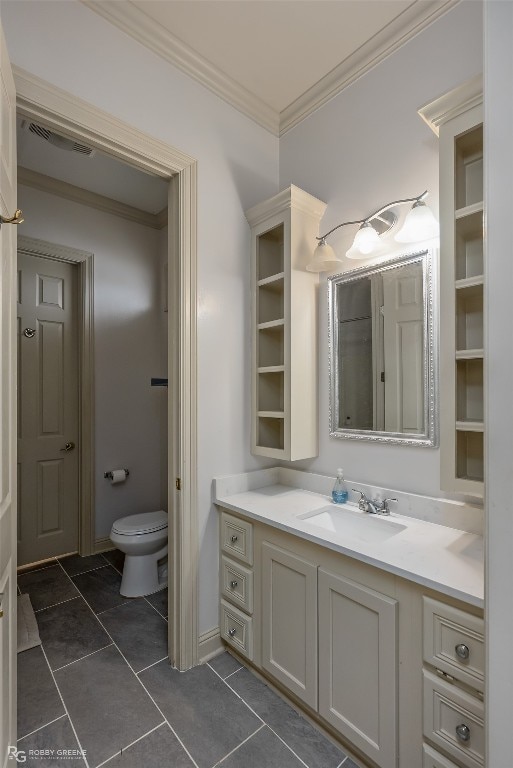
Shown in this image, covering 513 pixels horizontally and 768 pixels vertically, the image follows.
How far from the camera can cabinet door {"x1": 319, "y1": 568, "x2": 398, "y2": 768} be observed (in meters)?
1.17

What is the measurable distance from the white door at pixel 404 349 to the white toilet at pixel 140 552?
1661mm

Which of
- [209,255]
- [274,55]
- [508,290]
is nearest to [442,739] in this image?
[508,290]

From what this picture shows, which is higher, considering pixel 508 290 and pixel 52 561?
pixel 508 290

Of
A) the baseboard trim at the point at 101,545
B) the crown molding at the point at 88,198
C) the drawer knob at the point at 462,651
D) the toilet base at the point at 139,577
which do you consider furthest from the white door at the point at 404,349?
the baseboard trim at the point at 101,545

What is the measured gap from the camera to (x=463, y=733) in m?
1.01

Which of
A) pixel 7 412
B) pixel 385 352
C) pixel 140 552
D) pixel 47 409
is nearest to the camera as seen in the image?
pixel 7 412

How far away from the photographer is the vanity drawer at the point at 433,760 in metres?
1.05

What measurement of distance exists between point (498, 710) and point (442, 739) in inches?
22.3

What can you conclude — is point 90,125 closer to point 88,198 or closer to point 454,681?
point 88,198

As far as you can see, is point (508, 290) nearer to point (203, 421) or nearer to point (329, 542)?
point (329, 542)

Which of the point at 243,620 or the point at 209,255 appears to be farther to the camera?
the point at 209,255

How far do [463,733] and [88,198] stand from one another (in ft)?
12.0

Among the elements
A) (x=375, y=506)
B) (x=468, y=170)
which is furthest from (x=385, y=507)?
(x=468, y=170)

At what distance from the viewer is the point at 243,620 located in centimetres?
174
